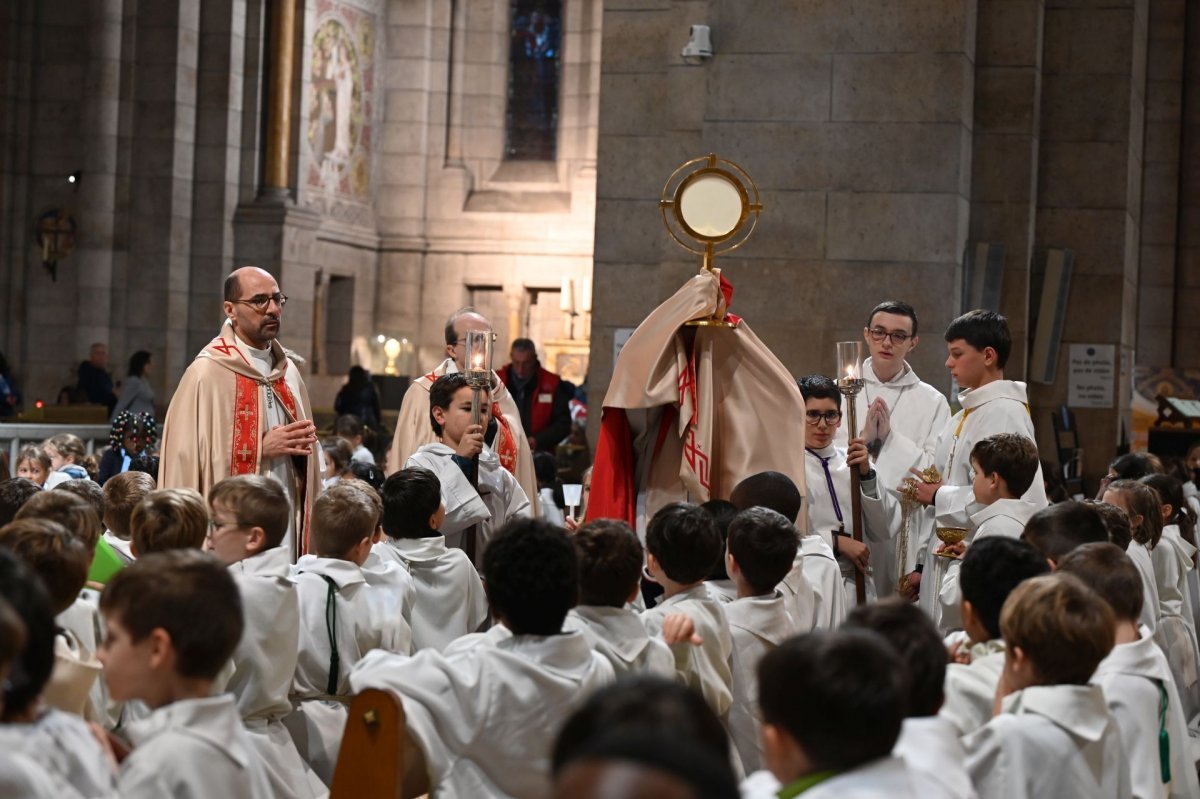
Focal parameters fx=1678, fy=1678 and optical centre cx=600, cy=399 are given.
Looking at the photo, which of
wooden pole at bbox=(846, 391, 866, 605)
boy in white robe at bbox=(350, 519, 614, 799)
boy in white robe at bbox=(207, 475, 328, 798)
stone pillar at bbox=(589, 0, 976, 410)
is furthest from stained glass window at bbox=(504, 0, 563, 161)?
boy in white robe at bbox=(350, 519, 614, 799)

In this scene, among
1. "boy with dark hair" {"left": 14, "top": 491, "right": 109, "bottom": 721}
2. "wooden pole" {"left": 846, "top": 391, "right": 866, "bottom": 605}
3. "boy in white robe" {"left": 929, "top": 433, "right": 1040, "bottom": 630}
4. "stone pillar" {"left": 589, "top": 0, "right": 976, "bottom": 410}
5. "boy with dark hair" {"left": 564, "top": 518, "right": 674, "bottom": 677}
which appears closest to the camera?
"boy with dark hair" {"left": 14, "top": 491, "right": 109, "bottom": 721}

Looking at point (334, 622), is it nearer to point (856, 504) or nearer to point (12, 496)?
point (12, 496)

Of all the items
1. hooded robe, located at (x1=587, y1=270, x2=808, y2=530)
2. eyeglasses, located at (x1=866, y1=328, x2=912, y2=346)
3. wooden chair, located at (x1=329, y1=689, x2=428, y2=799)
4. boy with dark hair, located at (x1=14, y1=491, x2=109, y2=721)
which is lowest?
wooden chair, located at (x1=329, y1=689, x2=428, y2=799)

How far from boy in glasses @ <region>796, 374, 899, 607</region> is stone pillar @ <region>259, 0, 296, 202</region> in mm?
15696

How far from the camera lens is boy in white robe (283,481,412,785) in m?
4.55

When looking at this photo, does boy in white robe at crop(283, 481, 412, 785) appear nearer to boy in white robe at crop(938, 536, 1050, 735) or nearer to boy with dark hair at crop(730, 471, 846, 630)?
boy with dark hair at crop(730, 471, 846, 630)

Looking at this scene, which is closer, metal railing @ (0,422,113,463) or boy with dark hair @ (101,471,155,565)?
boy with dark hair @ (101,471,155,565)

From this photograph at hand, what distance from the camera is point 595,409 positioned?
10633 mm

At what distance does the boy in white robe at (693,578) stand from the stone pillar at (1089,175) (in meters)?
7.88

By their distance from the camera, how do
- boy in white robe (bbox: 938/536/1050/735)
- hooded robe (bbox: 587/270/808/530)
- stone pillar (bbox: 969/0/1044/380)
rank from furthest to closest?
stone pillar (bbox: 969/0/1044/380)
hooded robe (bbox: 587/270/808/530)
boy in white robe (bbox: 938/536/1050/735)

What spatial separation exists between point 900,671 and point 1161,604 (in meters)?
4.59

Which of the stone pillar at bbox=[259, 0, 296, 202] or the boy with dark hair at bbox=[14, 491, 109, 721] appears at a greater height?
the stone pillar at bbox=[259, 0, 296, 202]

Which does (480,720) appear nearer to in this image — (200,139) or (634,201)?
(634,201)

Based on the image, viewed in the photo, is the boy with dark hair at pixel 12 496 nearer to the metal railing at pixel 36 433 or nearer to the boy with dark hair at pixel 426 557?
the boy with dark hair at pixel 426 557
